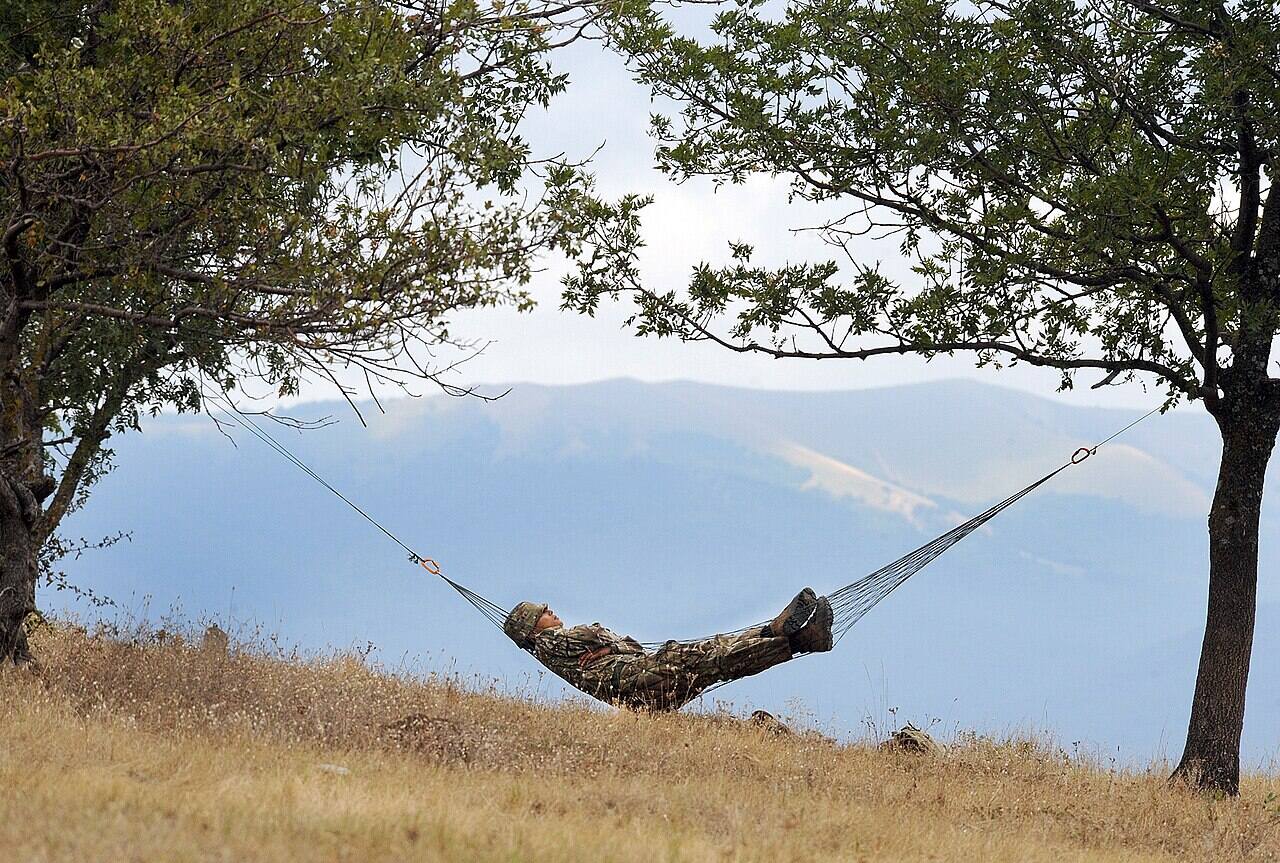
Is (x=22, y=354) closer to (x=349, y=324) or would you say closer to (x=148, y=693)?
(x=148, y=693)

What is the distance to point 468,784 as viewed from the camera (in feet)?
30.4

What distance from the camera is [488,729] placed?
11.4 metres

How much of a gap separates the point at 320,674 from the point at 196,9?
7.18 meters

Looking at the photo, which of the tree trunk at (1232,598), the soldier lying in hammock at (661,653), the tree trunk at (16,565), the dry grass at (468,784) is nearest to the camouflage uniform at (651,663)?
the soldier lying in hammock at (661,653)

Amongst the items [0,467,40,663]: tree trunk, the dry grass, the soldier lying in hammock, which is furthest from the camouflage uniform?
[0,467,40,663]: tree trunk

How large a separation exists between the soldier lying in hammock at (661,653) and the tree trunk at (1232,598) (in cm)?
430

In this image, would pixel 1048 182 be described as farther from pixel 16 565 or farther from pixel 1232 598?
pixel 16 565

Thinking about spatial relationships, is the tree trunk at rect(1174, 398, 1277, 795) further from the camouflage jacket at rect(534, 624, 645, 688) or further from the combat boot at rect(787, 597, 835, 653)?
the camouflage jacket at rect(534, 624, 645, 688)

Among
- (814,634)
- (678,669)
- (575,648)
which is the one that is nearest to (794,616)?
(814,634)

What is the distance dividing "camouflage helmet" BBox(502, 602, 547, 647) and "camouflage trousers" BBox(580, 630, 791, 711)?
972 millimetres

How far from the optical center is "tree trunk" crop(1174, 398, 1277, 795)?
13.1 meters

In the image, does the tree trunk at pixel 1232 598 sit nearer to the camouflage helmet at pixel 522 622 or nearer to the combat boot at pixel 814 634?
the combat boot at pixel 814 634

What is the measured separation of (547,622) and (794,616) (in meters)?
3.15

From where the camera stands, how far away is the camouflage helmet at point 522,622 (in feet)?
47.1
